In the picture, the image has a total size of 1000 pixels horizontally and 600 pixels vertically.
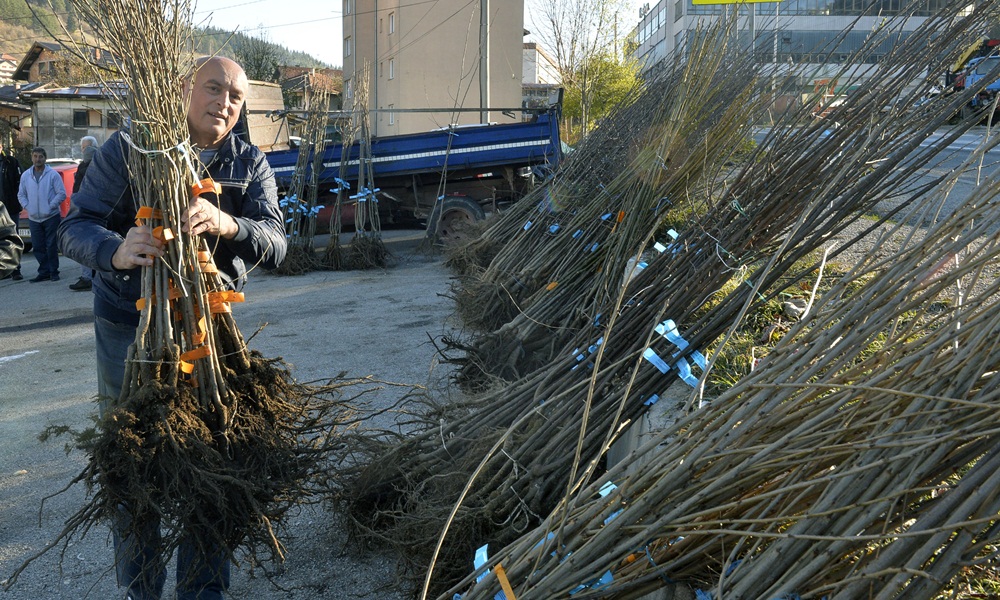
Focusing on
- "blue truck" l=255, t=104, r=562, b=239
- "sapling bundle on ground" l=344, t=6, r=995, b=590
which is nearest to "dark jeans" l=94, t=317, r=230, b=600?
"sapling bundle on ground" l=344, t=6, r=995, b=590

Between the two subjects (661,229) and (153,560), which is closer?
(153,560)

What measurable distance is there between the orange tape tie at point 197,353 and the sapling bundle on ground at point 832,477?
121 cm

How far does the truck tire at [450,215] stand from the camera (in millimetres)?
11055

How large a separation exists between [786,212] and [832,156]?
25 cm

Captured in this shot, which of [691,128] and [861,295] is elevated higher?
[691,128]

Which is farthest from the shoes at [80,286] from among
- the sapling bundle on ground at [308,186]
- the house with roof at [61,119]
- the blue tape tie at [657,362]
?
the house with roof at [61,119]

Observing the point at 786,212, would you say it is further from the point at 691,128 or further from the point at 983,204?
the point at 691,128

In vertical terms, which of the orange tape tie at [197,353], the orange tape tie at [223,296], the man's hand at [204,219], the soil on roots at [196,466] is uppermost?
the man's hand at [204,219]

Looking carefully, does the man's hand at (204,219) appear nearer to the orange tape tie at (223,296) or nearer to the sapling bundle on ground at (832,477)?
the orange tape tie at (223,296)

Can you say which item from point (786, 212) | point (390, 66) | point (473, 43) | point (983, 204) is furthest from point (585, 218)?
point (390, 66)

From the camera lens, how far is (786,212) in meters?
3.06

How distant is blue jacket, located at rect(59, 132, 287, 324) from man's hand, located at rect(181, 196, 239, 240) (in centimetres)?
7

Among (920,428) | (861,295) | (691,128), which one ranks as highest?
(691,128)

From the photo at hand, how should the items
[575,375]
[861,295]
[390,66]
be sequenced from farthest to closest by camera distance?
1. [390,66]
2. [575,375]
3. [861,295]
